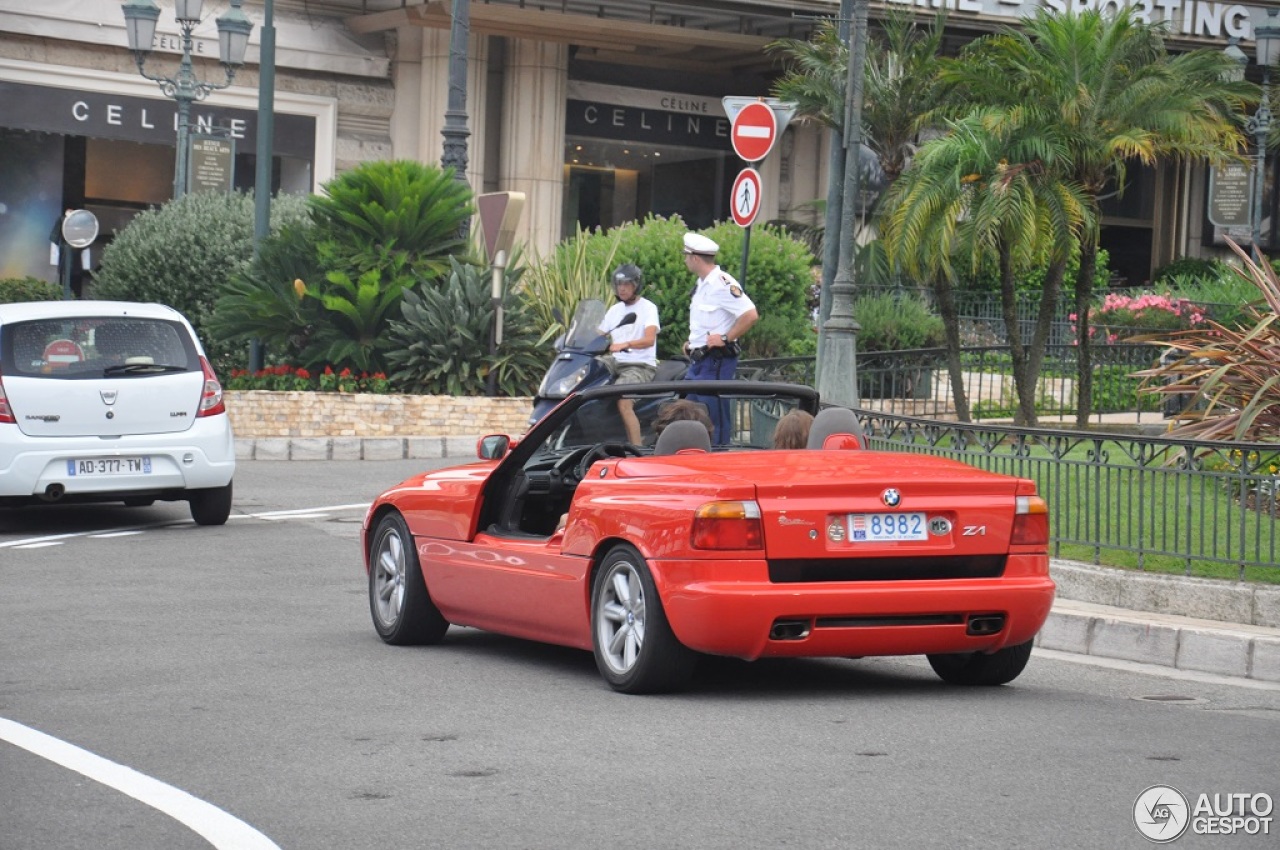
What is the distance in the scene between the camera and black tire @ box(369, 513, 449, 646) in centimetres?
926

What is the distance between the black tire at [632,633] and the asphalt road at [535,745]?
0.11 m

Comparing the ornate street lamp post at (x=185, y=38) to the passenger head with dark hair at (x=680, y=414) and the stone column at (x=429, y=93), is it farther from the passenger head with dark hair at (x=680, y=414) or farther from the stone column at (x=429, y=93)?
the passenger head with dark hair at (x=680, y=414)

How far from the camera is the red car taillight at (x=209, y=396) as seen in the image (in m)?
14.3

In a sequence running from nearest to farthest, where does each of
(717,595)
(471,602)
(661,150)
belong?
(717,595), (471,602), (661,150)

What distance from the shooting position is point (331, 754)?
6.53 metres

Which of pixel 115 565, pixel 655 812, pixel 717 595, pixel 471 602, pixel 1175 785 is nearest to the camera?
pixel 655 812

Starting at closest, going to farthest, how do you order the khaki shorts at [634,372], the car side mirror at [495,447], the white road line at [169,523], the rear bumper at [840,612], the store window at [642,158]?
the rear bumper at [840,612] < the car side mirror at [495,447] < the white road line at [169,523] < the khaki shorts at [634,372] < the store window at [642,158]

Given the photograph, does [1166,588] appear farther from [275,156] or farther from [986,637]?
[275,156]

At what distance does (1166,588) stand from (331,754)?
553 cm

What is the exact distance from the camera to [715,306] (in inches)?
608

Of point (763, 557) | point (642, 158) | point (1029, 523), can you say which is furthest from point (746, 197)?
point (642, 158)

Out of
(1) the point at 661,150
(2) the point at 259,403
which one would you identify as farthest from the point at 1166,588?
(1) the point at 661,150

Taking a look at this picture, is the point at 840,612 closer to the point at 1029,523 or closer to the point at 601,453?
the point at 1029,523

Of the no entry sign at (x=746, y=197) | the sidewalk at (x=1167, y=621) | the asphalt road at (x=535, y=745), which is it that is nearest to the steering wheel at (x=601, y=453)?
the asphalt road at (x=535, y=745)
